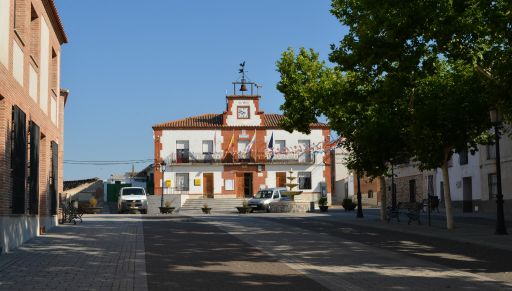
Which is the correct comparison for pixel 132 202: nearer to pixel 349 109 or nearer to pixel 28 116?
pixel 349 109

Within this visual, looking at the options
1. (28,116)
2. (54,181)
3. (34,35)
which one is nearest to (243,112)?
(54,181)

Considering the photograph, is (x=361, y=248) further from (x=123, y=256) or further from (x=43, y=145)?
(x=43, y=145)

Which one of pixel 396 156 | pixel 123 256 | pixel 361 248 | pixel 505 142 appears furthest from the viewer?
pixel 505 142

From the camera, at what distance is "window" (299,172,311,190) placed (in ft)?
186

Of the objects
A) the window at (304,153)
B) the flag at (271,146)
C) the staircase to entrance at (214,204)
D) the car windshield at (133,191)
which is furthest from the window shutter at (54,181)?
the window at (304,153)

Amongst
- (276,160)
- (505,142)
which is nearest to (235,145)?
(276,160)

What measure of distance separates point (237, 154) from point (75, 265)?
45020 millimetres

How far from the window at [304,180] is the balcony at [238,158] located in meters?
1.12

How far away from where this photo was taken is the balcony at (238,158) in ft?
183

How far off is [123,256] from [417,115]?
10.7 m

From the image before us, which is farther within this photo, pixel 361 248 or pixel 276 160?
pixel 276 160

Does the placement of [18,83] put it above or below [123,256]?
above

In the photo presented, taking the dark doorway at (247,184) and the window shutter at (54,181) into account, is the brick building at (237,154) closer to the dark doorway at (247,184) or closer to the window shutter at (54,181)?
the dark doorway at (247,184)

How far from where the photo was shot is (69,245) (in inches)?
609
